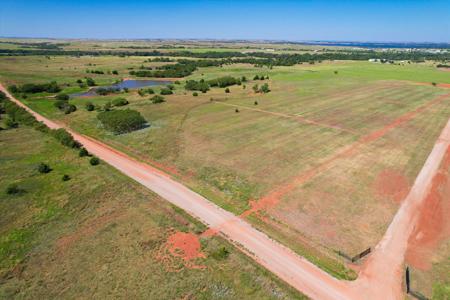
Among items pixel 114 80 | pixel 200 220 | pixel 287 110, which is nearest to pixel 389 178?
pixel 200 220

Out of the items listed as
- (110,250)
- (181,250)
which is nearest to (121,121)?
(110,250)

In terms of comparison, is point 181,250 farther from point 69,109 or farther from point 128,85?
point 128,85

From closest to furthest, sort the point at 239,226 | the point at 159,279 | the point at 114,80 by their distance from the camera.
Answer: the point at 159,279, the point at 239,226, the point at 114,80

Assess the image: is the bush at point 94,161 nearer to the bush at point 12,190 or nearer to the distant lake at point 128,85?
the bush at point 12,190

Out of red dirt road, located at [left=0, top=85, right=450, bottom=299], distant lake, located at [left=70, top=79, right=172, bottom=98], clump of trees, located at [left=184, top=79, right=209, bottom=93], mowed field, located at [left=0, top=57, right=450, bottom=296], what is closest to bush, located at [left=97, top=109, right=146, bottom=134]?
mowed field, located at [left=0, top=57, right=450, bottom=296]

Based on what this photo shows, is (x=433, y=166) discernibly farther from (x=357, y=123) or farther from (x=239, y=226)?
(x=239, y=226)

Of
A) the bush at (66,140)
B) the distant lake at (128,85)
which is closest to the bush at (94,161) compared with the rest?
the bush at (66,140)
